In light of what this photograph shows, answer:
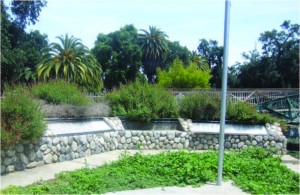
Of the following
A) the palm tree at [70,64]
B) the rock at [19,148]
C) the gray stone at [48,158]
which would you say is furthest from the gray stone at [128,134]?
the palm tree at [70,64]

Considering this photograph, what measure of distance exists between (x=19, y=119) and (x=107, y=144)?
4239mm

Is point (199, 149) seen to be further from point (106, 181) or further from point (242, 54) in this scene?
point (242, 54)

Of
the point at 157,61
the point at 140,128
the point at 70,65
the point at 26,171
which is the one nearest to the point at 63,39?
the point at 70,65

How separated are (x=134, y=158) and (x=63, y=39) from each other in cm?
3187

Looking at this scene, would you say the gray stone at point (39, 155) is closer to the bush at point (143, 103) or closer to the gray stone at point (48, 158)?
the gray stone at point (48, 158)

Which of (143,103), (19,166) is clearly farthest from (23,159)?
(143,103)

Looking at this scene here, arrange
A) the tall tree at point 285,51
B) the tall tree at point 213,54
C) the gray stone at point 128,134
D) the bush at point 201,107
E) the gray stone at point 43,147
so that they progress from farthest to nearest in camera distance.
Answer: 1. the tall tree at point 213,54
2. the tall tree at point 285,51
3. the bush at point 201,107
4. the gray stone at point 128,134
5. the gray stone at point 43,147

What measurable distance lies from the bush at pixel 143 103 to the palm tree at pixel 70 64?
22152 mm

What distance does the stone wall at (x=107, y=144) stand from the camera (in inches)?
319

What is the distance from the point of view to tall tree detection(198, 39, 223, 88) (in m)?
57.3

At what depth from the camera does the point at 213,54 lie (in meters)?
60.2

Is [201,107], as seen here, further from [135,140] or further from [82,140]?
[82,140]

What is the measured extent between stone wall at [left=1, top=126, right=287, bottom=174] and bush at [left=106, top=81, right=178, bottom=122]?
0.83 metres

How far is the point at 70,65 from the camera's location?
119 ft
